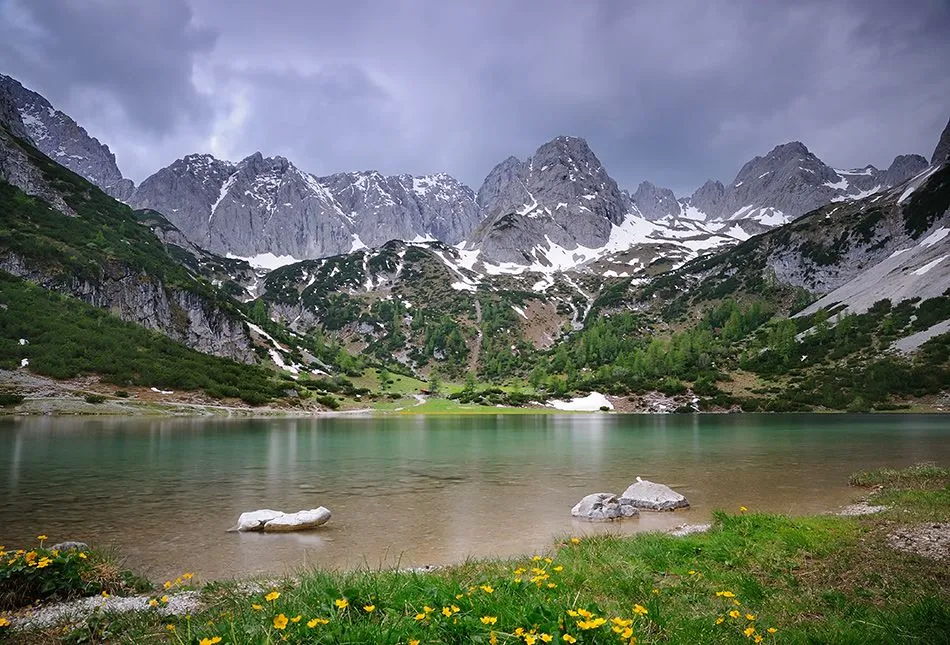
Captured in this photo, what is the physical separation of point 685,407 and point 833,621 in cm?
12812

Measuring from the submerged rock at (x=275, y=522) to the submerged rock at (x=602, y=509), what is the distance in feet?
31.5

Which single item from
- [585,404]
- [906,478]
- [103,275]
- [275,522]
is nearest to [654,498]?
[906,478]

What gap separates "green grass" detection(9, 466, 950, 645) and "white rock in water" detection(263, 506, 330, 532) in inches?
325

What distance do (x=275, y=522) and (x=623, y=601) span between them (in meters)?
12.9

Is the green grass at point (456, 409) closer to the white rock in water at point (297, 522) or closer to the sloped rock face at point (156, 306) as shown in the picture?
the sloped rock face at point (156, 306)

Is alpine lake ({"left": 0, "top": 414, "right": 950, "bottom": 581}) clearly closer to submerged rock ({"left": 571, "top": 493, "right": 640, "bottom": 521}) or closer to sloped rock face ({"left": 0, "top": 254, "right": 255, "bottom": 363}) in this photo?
submerged rock ({"left": 571, "top": 493, "right": 640, "bottom": 521})

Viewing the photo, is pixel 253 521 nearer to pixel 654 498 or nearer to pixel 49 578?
pixel 49 578

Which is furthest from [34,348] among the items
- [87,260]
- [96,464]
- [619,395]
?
[619,395]

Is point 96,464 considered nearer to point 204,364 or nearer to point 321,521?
point 321,521

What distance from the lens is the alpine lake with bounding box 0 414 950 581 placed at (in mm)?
14359

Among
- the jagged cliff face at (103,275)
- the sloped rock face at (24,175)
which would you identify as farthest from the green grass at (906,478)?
the sloped rock face at (24,175)

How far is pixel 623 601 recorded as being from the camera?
23.5ft

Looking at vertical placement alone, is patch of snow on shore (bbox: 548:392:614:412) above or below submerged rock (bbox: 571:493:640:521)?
below

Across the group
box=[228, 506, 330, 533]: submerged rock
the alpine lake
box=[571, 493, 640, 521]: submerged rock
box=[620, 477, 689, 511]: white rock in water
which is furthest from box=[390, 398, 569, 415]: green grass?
box=[228, 506, 330, 533]: submerged rock
